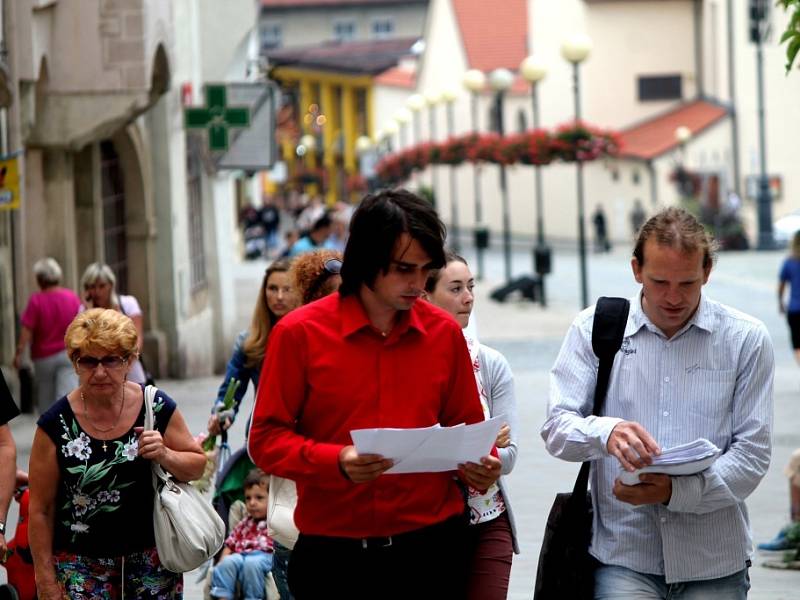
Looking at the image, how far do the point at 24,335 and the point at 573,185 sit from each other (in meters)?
57.2

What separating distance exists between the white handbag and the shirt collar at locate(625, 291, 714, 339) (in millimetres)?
1550

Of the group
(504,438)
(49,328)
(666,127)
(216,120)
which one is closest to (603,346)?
(504,438)

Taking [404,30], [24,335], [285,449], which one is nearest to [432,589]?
[285,449]

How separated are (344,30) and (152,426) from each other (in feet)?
354

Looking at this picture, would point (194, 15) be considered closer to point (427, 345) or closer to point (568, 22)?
point (427, 345)

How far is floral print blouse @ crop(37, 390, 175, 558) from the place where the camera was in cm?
569

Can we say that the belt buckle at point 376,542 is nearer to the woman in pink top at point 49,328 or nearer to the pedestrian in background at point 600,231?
the woman in pink top at point 49,328

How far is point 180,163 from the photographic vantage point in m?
22.3

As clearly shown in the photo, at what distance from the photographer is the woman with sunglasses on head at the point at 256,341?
7891 millimetres

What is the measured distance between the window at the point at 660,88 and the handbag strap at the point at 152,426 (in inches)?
2657

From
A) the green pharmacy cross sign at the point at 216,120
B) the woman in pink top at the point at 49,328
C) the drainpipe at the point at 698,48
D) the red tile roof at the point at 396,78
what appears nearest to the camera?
the woman in pink top at the point at 49,328

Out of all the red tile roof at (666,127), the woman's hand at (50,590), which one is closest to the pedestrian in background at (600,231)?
the red tile roof at (666,127)

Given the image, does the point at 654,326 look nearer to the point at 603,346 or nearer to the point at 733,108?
the point at 603,346

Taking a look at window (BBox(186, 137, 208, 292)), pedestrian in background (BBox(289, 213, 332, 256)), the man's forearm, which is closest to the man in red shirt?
the man's forearm
